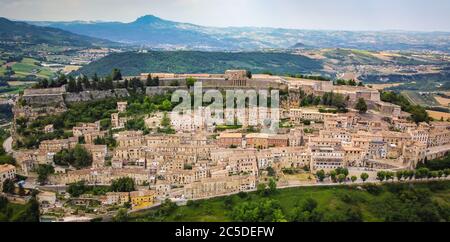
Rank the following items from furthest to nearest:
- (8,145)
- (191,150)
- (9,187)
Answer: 1. (8,145)
2. (191,150)
3. (9,187)

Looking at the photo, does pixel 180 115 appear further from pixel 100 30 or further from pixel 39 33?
pixel 100 30

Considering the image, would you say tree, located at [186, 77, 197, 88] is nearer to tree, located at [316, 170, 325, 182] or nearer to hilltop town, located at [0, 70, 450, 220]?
hilltop town, located at [0, 70, 450, 220]

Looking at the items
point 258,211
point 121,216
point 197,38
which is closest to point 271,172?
point 258,211

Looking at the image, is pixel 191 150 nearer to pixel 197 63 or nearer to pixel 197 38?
pixel 197 63

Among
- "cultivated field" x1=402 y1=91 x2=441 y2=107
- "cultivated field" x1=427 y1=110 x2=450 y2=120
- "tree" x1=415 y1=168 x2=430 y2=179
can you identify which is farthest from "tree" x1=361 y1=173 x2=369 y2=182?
"cultivated field" x1=402 y1=91 x2=441 y2=107

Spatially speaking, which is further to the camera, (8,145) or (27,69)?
(27,69)
